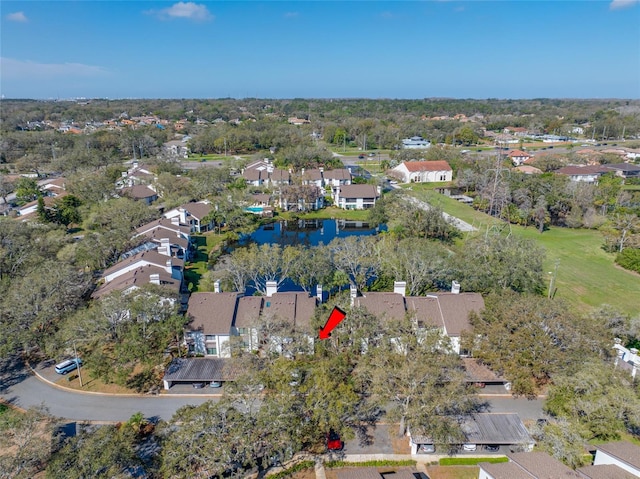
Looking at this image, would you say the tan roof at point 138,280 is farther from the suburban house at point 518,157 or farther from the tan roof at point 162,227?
the suburban house at point 518,157

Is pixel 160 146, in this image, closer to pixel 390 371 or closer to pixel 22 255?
pixel 22 255

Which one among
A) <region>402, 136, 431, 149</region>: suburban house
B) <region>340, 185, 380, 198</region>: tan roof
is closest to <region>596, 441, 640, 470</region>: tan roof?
<region>340, 185, 380, 198</region>: tan roof

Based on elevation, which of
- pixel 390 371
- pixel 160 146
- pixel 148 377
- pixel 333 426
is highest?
pixel 160 146

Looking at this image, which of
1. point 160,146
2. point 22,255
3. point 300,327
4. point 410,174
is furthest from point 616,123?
point 22,255

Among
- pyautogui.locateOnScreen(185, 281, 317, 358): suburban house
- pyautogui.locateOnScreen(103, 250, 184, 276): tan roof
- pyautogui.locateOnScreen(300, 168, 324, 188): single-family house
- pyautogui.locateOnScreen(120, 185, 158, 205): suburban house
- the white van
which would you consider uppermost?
pyautogui.locateOnScreen(300, 168, 324, 188): single-family house

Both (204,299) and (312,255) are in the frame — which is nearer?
(204,299)

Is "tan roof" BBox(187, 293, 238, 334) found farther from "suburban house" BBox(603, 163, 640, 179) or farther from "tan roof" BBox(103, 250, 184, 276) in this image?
"suburban house" BBox(603, 163, 640, 179)
